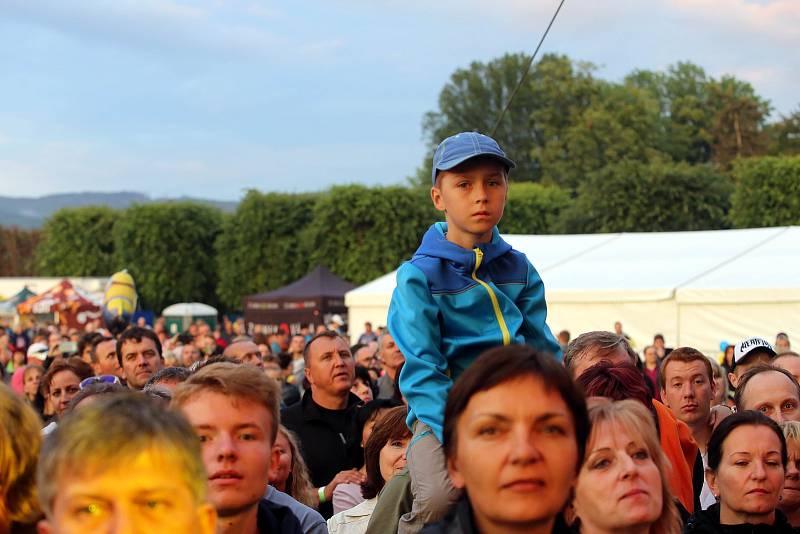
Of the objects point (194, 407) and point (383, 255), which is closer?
point (194, 407)

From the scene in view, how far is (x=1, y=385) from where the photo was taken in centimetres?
261

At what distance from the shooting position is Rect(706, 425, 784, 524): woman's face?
4629 mm

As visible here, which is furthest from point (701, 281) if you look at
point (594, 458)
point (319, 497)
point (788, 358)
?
point (594, 458)

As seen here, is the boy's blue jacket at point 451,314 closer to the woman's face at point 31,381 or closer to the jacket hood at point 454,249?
the jacket hood at point 454,249

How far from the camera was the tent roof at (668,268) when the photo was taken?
22406 mm

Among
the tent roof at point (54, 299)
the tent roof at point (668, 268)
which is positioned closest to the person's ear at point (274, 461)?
the tent roof at point (668, 268)

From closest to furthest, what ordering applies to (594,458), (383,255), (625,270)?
(594,458), (625,270), (383,255)

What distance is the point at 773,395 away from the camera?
20.3 ft

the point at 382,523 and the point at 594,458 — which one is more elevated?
the point at 594,458

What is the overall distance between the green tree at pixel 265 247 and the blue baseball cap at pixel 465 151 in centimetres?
4669

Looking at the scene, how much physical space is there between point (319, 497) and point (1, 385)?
4466 millimetres

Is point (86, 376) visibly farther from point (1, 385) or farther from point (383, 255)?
point (383, 255)

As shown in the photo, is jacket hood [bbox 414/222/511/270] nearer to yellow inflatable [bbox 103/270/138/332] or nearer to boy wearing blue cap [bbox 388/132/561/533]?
boy wearing blue cap [bbox 388/132/561/533]

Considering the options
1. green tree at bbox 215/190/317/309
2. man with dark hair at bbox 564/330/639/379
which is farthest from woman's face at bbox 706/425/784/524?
green tree at bbox 215/190/317/309
